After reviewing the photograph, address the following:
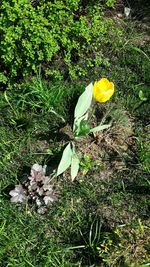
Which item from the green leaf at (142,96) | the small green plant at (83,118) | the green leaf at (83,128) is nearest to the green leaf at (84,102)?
the small green plant at (83,118)

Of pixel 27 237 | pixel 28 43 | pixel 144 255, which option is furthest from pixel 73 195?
pixel 28 43

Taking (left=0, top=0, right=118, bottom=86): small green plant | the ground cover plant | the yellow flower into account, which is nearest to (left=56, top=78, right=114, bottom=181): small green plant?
the yellow flower

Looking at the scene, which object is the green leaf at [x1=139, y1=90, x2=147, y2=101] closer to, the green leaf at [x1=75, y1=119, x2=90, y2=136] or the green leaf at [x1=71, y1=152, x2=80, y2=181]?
the green leaf at [x1=75, y1=119, x2=90, y2=136]

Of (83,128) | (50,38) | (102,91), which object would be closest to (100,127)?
(83,128)

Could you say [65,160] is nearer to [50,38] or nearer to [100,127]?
[100,127]

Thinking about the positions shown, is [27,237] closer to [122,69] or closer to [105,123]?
[105,123]

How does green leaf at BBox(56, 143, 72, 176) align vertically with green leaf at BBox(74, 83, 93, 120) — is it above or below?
below
